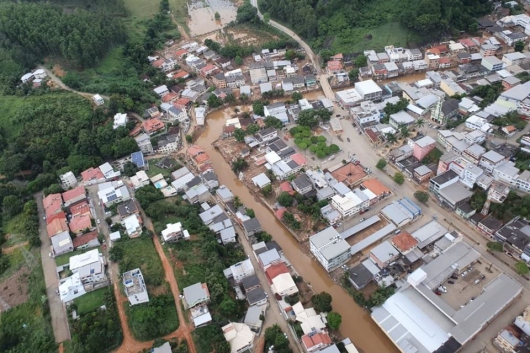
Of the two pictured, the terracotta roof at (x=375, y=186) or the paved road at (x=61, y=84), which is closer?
the terracotta roof at (x=375, y=186)

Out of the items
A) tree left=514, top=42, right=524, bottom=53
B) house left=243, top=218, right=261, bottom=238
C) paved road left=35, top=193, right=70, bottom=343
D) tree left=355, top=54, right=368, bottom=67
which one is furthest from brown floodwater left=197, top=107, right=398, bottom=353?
tree left=514, top=42, right=524, bottom=53

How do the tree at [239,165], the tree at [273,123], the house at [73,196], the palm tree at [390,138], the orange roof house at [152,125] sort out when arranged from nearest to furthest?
the house at [73,196] < the tree at [239,165] < the palm tree at [390,138] < the tree at [273,123] < the orange roof house at [152,125]

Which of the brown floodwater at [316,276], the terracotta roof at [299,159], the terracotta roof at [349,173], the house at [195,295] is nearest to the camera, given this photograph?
the brown floodwater at [316,276]

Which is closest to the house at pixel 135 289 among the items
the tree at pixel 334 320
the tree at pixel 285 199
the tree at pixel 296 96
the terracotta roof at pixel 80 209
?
the terracotta roof at pixel 80 209

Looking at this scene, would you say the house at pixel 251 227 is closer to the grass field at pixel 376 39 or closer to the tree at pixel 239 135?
the tree at pixel 239 135

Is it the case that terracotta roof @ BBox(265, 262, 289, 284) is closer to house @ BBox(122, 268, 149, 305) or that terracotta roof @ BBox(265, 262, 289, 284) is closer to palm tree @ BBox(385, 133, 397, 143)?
house @ BBox(122, 268, 149, 305)

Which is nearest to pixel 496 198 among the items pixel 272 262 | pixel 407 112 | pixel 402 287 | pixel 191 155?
pixel 402 287

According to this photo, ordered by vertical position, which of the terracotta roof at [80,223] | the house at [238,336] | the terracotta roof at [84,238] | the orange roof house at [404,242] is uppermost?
the terracotta roof at [80,223]
